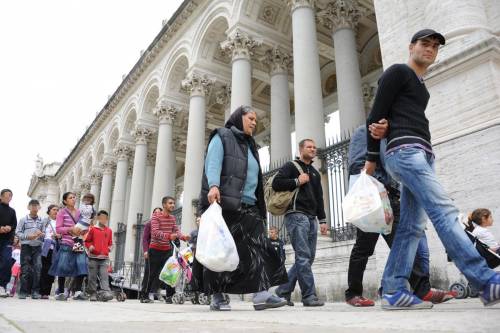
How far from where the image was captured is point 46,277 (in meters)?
7.89

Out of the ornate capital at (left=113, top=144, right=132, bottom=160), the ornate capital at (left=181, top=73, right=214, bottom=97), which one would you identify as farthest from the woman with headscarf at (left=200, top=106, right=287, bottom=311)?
the ornate capital at (left=113, top=144, right=132, bottom=160)

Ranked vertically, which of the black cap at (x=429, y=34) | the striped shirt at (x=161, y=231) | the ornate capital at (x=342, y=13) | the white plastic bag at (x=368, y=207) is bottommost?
the white plastic bag at (x=368, y=207)

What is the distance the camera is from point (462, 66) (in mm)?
4910

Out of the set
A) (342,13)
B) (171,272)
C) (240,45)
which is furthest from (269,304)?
(240,45)

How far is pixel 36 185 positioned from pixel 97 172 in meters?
21.0

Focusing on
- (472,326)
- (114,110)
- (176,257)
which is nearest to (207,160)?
(472,326)

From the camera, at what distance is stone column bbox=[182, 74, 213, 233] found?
44.9ft

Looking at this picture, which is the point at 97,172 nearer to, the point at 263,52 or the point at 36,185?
the point at 263,52

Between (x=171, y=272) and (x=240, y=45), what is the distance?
8.76 m

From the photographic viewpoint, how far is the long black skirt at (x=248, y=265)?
11.6ft

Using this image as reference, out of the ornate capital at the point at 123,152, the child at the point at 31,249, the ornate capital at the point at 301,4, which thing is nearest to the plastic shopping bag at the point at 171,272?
the child at the point at 31,249

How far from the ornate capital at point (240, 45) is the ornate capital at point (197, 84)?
2609 mm

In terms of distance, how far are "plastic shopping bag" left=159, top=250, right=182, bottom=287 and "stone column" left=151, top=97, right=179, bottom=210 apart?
31.3ft

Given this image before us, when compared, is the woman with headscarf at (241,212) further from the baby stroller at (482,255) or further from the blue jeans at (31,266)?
the blue jeans at (31,266)
